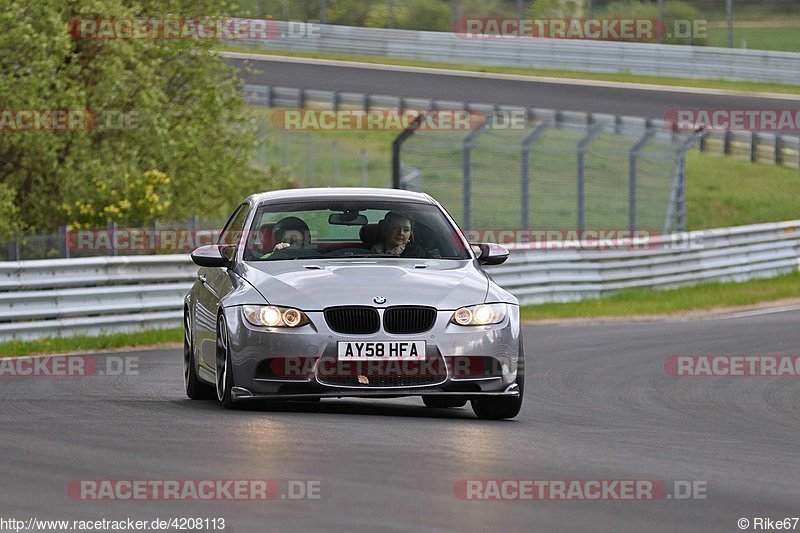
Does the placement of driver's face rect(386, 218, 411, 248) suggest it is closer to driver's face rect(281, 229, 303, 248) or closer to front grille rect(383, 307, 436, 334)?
driver's face rect(281, 229, 303, 248)

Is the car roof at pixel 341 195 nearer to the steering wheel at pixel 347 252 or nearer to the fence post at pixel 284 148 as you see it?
the steering wheel at pixel 347 252

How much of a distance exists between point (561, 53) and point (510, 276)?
28306 mm

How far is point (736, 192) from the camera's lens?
40.3 meters

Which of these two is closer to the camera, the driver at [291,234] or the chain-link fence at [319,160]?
the driver at [291,234]

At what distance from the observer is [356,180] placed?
4203cm

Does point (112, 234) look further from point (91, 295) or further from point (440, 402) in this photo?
A: point (440, 402)

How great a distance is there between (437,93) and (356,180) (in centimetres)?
509

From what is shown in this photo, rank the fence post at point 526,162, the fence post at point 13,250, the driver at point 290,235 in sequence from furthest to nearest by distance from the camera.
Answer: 1. the fence post at point 526,162
2. the fence post at point 13,250
3. the driver at point 290,235

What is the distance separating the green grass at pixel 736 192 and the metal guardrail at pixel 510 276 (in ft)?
28.4

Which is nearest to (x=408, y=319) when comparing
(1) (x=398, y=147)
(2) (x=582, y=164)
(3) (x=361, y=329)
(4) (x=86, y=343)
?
(3) (x=361, y=329)

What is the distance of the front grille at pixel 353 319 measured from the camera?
10.1m

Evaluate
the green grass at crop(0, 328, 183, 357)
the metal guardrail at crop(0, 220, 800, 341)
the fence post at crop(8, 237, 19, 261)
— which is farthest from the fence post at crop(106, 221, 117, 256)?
the green grass at crop(0, 328, 183, 357)

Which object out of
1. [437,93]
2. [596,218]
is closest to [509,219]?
[596,218]

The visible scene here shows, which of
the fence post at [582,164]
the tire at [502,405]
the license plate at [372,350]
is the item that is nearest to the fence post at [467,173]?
the fence post at [582,164]
